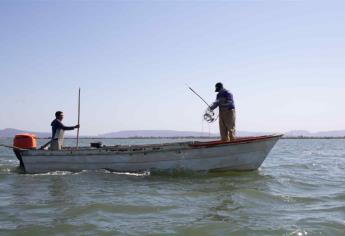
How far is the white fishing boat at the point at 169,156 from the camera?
14766 mm

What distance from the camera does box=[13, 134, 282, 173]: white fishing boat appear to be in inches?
581

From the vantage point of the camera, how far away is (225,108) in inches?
577

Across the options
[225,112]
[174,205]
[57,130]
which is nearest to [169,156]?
[225,112]

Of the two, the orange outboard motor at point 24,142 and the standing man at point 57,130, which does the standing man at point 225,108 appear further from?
→ the orange outboard motor at point 24,142

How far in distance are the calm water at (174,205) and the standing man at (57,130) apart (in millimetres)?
2163

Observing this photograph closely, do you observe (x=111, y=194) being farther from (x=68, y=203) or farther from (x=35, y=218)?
(x=35, y=218)

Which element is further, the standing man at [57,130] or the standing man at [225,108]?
the standing man at [57,130]

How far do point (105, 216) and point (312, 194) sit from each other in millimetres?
5795

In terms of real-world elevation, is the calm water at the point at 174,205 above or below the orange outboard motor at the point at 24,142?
below

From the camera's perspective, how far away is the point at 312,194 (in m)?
11.5

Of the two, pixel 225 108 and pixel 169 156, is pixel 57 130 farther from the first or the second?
pixel 225 108

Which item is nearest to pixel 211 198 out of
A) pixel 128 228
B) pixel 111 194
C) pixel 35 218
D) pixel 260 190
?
pixel 260 190

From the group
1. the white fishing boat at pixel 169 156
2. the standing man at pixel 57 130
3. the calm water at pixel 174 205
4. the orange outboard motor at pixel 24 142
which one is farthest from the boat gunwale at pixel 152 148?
the calm water at pixel 174 205

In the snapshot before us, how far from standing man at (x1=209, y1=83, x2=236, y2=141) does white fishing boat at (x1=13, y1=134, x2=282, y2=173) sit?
61 centimetres
